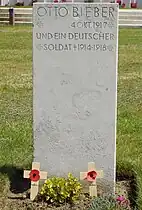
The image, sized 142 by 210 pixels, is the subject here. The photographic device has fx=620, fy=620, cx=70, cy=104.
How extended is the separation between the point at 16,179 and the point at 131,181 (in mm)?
1052

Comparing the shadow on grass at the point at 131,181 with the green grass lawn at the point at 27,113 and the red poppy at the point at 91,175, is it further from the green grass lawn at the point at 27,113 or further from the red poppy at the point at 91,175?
the red poppy at the point at 91,175

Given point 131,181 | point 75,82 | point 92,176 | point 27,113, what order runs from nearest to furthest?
1. point 75,82
2. point 92,176
3. point 131,181
4. point 27,113

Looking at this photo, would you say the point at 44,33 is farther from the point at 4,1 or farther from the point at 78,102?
the point at 4,1

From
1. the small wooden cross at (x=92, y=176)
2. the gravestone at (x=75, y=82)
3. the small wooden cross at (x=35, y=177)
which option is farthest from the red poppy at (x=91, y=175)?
the small wooden cross at (x=35, y=177)

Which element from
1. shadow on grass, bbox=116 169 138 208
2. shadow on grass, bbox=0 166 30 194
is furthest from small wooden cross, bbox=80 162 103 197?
shadow on grass, bbox=0 166 30 194

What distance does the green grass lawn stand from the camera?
20.1 feet

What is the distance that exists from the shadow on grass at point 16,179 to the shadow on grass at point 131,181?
880 millimetres

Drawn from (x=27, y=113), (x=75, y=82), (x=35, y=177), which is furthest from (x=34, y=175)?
(x=27, y=113)

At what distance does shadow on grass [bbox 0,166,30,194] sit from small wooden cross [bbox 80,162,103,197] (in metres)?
0.63

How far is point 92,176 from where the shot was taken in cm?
511

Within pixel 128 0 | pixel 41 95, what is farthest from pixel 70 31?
pixel 128 0

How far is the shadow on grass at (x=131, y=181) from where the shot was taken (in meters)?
5.18

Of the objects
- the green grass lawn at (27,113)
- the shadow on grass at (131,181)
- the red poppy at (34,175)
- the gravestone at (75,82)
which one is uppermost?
the gravestone at (75,82)

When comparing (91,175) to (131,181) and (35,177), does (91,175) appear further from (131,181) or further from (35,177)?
(131,181)
